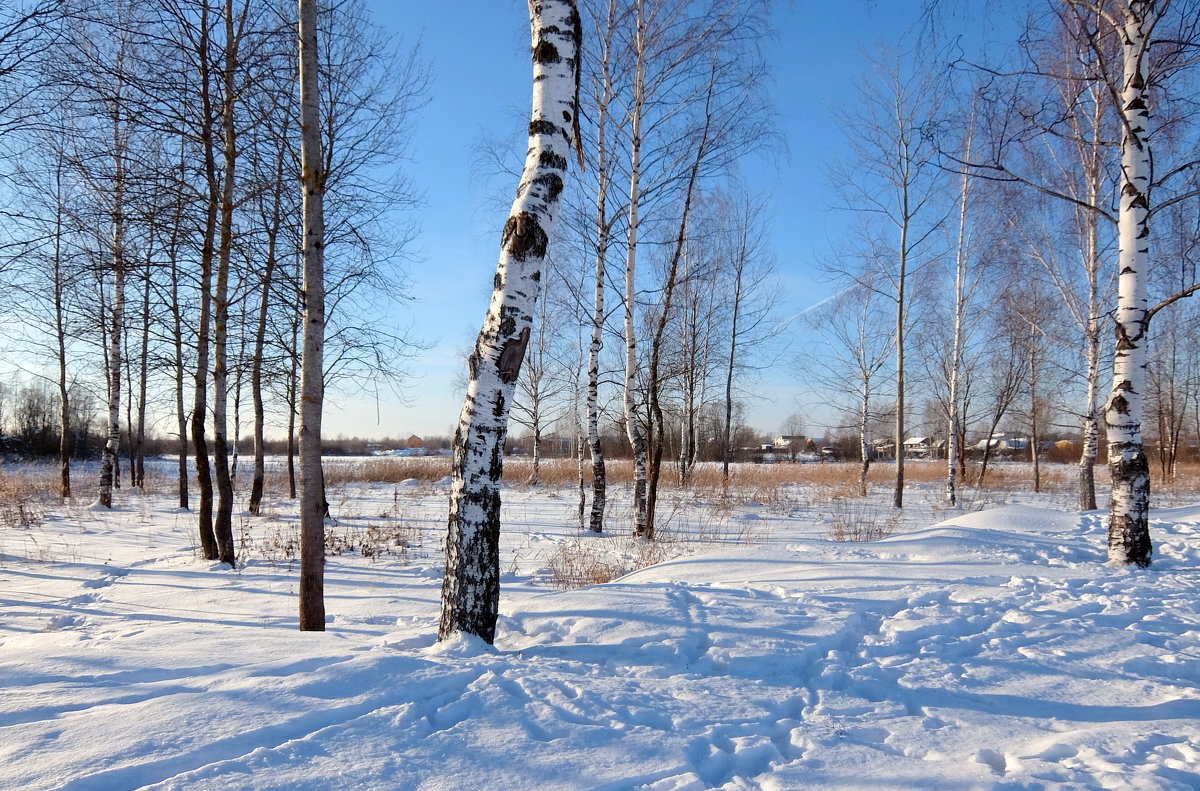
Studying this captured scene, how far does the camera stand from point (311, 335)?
4320 mm

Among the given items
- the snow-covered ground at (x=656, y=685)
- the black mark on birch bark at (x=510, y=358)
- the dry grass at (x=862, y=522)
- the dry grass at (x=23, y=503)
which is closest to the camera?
the snow-covered ground at (x=656, y=685)

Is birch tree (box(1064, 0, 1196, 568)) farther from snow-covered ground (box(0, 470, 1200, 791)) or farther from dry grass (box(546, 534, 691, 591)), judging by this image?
dry grass (box(546, 534, 691, 591))

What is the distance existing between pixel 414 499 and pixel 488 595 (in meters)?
12.6

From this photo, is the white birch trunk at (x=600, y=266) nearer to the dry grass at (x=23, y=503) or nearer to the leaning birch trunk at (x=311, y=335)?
the leaning birch trunk at (x=311, y=335)

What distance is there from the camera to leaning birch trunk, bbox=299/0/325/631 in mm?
4262

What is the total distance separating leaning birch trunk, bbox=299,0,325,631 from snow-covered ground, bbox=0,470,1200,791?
1.83 ft

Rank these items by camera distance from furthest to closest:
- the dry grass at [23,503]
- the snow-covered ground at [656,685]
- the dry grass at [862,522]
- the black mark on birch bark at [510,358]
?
the dry grass at [23,503] < the dry grass at [862,522] < the black mark on birch bark at [510,358] < the snow-covered ground at [656,685]

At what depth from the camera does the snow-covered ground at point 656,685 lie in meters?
2.00

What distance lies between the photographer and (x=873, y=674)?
3033 mm

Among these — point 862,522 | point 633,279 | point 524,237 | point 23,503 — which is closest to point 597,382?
point 633,279

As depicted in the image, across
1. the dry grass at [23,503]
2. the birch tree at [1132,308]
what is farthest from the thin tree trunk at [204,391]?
the birch tree at [1132,308]

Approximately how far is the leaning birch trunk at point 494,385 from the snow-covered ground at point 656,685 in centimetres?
29

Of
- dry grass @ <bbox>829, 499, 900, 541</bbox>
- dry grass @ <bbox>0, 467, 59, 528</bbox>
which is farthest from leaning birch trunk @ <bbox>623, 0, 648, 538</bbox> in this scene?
dry grass @ <bbox>0, 467, 59, 528</bbox>

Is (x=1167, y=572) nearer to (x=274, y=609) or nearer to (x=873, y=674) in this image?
(x=873, y=674)
